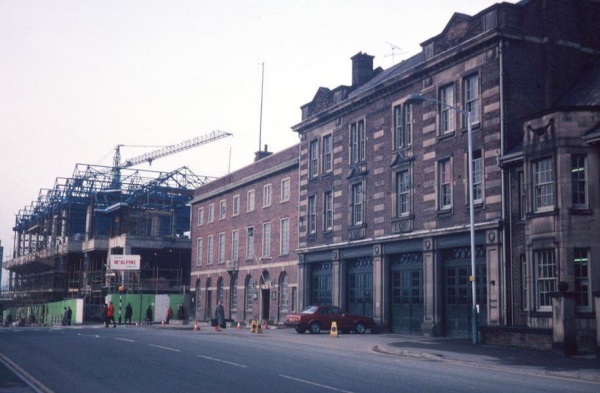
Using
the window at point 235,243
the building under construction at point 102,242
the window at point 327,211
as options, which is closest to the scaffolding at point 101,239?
the building under construction at point 102,242

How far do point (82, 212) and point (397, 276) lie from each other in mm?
72048

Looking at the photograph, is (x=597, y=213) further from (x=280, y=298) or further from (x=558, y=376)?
(x=280, y=298)

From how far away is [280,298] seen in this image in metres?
50.7

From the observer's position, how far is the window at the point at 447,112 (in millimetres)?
34375

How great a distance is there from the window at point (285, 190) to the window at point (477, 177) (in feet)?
67.4

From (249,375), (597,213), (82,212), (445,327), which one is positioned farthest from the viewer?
(82,212)

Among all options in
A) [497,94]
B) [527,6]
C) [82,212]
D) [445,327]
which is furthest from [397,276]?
[82,212]

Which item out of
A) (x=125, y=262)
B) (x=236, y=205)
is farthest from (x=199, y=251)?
(x=236, y=205)

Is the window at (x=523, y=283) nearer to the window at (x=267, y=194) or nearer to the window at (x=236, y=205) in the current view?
the window at (x=267, y=194)

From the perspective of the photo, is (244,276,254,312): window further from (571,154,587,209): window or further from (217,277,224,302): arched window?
(571,154,587,209): window

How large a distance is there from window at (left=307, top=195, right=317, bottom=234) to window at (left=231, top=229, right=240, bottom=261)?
1304 cm

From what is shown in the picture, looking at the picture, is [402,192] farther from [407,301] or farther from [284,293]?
[284,293]

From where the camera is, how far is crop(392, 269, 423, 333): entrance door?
1419 inches

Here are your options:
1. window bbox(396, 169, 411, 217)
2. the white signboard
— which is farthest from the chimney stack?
the white signboard
